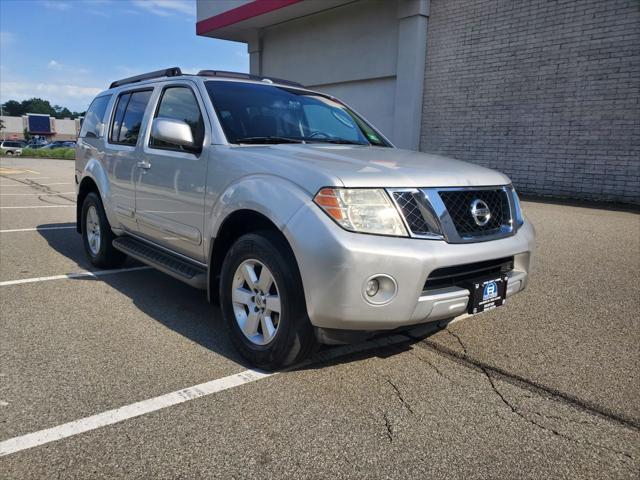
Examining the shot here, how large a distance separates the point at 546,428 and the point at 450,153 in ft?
41.7

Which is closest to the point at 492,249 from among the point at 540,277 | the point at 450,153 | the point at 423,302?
the point at 423,302

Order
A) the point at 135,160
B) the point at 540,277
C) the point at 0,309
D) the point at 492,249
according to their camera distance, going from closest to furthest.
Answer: the point at 492,249 → the point at 0,309 → the point at 135,160 → the point at 540,277

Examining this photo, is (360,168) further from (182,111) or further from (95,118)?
(95,118)

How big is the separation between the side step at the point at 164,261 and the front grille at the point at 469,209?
72.0 inches

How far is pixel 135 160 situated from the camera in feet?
15.6

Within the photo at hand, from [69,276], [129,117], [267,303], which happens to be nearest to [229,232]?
[267,303]

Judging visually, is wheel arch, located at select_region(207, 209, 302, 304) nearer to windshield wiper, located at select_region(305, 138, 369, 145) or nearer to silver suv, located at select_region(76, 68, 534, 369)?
silver suv, located at select_region(76, 68, 534, 369)

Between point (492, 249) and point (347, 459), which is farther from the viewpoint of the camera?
point (492, 249)

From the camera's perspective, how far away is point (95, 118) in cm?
598

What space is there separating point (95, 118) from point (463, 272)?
4.79 m

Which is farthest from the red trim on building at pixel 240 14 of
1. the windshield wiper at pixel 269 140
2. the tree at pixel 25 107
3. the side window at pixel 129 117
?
the tree at pixel 25 107

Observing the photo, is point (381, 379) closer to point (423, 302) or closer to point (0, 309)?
point (423, 302)

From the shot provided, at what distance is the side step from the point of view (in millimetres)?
3795

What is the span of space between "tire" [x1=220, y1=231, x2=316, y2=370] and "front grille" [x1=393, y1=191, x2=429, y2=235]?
0.69 m
